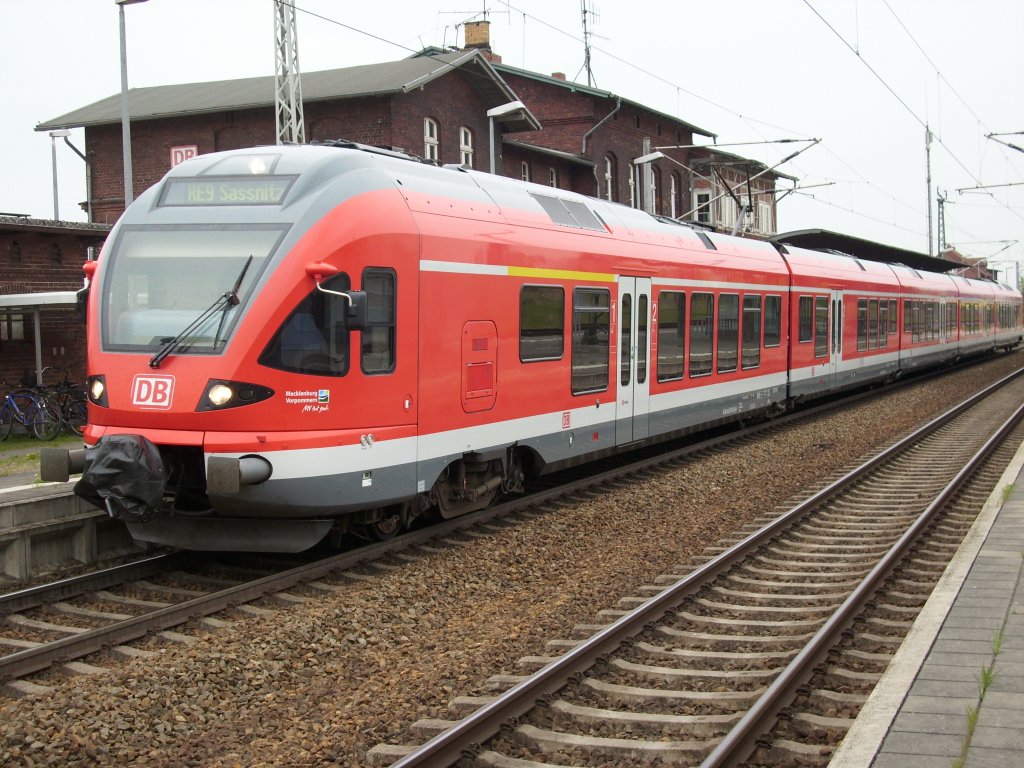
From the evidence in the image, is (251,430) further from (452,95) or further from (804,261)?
(452,95)

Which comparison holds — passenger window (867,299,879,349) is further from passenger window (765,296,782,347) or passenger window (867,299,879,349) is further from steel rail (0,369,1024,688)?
steel rail (0,369,1024,688)

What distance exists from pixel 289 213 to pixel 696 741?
478 cm

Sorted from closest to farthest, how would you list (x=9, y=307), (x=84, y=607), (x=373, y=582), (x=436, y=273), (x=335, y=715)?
1. (x=335, y=715)
2. (x=84, y=607)
3. (x=373, y=582)
4. (x=436, y=273)
5. (x=9, y=307)

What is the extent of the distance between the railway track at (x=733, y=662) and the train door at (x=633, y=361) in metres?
2.57

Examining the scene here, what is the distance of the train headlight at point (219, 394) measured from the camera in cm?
749

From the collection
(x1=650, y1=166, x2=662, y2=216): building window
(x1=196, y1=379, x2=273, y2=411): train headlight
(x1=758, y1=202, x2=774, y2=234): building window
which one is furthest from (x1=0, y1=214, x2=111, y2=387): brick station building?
(x1=758, y1=202, x2=774, y2=234): building window

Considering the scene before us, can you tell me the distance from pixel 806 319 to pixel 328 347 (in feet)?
45.2

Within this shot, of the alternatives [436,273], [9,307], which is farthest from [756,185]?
[436,273]

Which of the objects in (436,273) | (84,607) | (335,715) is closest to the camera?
(335,715)

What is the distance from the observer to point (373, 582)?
8.02 m

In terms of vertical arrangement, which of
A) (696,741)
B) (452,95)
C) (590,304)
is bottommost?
(696,741)

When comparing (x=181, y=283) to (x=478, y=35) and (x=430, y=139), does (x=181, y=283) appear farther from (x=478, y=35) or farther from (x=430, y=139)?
(x=478, y=35)

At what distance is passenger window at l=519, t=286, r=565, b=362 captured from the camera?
10.3m

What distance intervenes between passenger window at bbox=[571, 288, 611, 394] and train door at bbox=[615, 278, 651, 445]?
14.9 inches
